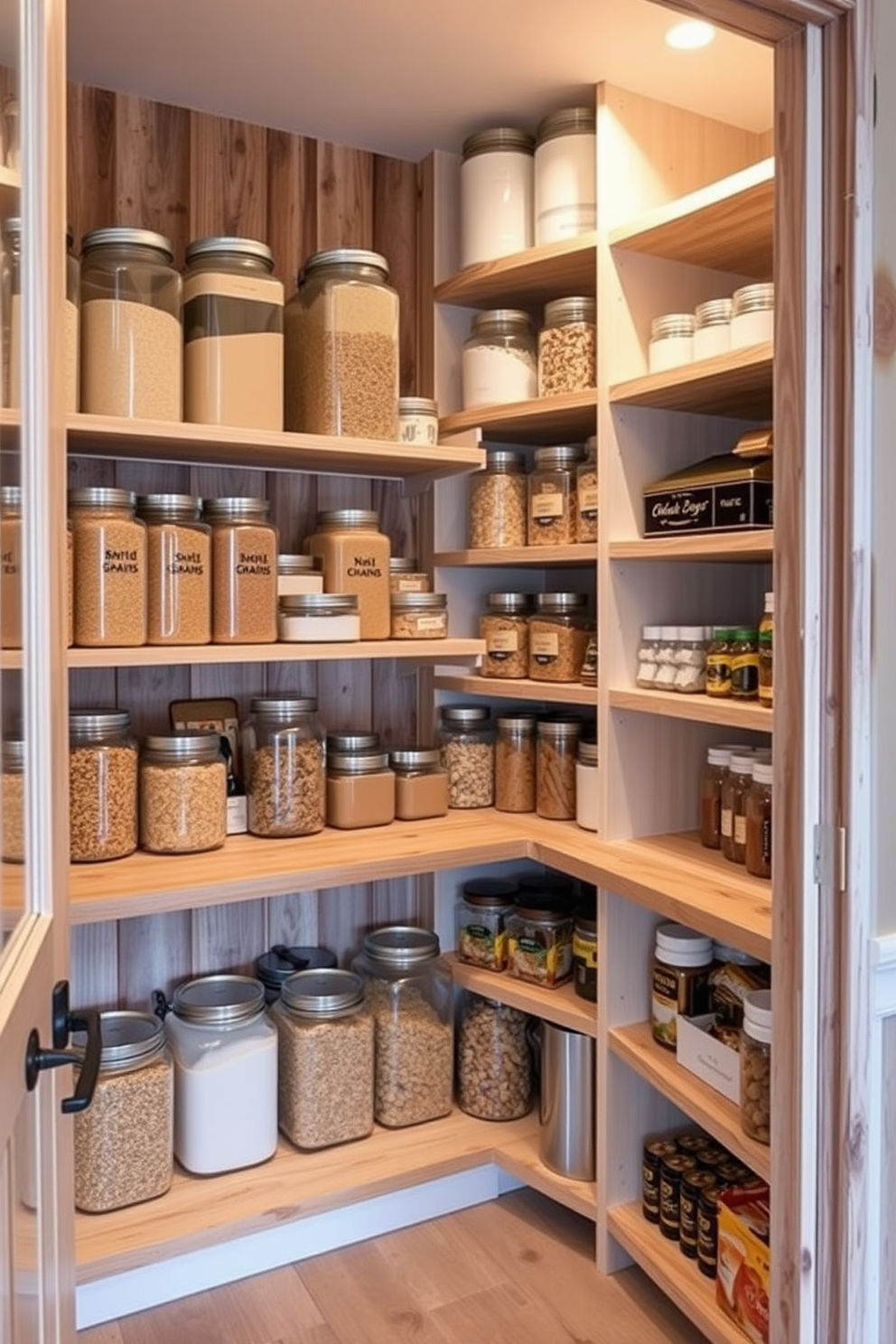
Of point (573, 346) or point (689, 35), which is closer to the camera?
point (689, 35)

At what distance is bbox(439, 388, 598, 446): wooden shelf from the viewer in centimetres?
196

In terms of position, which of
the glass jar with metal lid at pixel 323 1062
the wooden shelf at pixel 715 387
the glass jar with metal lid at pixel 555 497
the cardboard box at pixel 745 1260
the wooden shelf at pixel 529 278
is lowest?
the cardboard box at pixel 745 1260

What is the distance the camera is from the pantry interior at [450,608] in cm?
172

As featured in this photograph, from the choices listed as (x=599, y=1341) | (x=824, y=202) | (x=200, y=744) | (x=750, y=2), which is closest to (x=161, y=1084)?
(x=200, y=744)

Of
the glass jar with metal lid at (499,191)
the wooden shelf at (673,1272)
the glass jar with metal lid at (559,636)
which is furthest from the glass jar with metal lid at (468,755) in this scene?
the glass jar with metal lid at (499,191)

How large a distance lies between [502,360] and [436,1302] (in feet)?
5.57

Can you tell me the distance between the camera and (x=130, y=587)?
171 cm

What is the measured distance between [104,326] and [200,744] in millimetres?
694

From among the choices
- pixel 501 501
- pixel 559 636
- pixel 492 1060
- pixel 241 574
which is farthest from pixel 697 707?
pixel 492 1060

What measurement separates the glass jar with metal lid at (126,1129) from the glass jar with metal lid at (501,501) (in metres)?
1.10

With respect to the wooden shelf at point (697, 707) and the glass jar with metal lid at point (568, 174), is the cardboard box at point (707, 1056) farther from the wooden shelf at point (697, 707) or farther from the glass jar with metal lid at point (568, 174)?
the glass jar with metal lid at point (568, 174)

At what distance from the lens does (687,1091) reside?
1.68 m

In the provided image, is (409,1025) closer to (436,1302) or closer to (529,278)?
(436,1302)

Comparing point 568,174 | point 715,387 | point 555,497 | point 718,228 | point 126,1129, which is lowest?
point 126,1129
